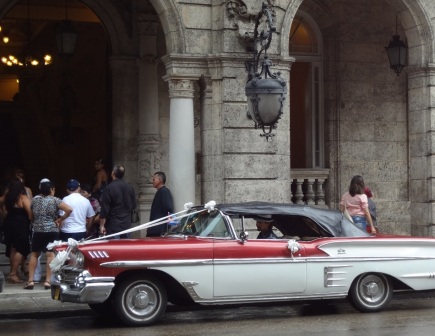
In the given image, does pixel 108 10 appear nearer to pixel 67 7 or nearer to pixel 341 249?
pixel 67 7

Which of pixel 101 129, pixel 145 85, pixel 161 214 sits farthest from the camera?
pixel 101 129

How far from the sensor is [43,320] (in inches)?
515

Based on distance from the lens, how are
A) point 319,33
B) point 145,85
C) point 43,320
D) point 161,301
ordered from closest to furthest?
point 161,301 → point 43,320 → point 145,85 → point 319,33

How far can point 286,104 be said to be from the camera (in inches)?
648

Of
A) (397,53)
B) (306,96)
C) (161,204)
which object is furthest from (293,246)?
(306,96)

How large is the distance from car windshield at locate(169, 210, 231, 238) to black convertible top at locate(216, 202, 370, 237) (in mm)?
197

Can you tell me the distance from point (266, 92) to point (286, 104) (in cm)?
131

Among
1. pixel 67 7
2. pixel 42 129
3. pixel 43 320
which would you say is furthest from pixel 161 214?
pixel 42 129

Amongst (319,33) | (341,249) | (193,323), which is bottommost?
(193,323)

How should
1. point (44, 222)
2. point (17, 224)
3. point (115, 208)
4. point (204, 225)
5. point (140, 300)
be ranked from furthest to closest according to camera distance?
point (17, 224) → point (115, 208) → point (44, 222) → point (204, 225) → point (140, 300)

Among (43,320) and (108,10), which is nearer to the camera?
(43,320)

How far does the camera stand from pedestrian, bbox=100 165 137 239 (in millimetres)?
15453

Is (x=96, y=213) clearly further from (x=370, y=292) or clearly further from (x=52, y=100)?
(x=52, y=100)

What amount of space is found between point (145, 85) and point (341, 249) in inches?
281
